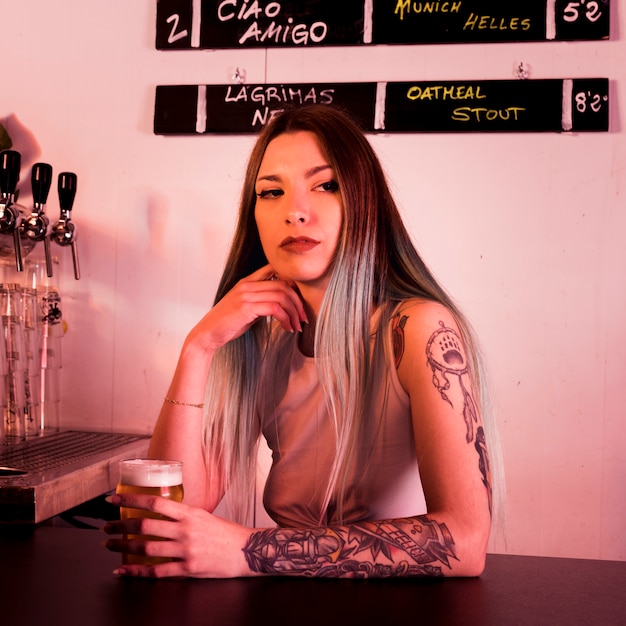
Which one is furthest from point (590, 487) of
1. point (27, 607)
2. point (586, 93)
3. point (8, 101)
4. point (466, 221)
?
point (8, 101)

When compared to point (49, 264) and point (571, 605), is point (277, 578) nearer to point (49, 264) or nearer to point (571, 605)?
point (571, 605)

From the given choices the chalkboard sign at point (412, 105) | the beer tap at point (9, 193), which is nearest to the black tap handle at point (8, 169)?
the beer tap at point (9, 193)

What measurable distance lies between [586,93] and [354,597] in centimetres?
183

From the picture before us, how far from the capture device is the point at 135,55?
2.54m

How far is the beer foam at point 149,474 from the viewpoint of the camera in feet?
3.34

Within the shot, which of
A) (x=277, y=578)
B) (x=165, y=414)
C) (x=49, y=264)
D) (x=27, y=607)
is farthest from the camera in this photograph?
(x=49, y=264)

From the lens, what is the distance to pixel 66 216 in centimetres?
235

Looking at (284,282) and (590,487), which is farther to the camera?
(590,487)

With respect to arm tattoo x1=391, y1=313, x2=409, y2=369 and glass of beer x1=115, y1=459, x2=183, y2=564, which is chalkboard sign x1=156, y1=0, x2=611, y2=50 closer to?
arm tattoo x1=391, y1=313, x2=409, y2=369

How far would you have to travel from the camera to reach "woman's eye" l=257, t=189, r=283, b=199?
1.55 meters

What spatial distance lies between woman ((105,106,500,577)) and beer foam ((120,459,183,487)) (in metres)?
0.38

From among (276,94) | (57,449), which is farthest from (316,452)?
(276,94)

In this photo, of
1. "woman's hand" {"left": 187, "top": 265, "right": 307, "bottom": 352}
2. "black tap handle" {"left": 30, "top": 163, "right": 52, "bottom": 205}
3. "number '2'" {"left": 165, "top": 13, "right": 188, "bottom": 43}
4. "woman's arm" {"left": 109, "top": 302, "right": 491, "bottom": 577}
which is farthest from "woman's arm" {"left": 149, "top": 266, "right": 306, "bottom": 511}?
"number '2'" {"left": 165, "top": 13, "right": 188, "bottom": 43}

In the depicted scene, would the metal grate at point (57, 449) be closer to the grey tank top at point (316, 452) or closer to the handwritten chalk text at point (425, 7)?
the grey tank top at point (316, 452)
